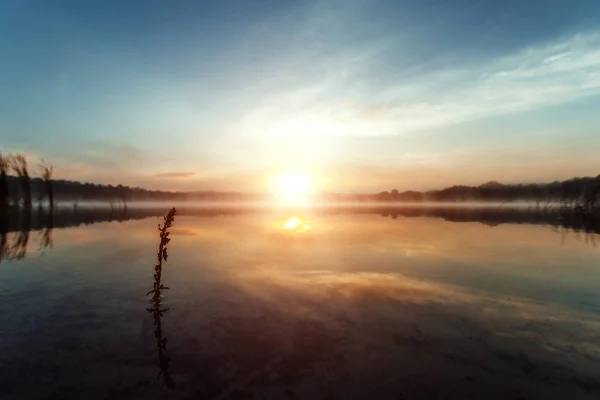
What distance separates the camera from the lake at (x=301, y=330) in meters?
6.54

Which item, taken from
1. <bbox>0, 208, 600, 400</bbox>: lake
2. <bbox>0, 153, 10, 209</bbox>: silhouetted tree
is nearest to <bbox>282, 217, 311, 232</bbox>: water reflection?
<bbox>0, 208, 600, 400</bbox>: lake

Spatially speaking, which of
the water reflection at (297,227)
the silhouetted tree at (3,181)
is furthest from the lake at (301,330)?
the silhouetted tree at (3,181)

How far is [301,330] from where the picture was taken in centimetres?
927

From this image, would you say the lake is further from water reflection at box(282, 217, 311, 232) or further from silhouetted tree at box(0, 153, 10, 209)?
silhouetted tree at box(0, 153, 10, 209)

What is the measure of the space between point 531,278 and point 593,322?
5.72 metres

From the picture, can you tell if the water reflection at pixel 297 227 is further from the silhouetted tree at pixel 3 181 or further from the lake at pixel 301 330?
the silhouetted tree at pixel 3 181

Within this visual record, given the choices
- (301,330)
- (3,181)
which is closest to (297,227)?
(301,330)

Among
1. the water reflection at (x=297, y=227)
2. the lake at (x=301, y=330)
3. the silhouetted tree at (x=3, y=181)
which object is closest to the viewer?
the lake at (x=301, y=330)

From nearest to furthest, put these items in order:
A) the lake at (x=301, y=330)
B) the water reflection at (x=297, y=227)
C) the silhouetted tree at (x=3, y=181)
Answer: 1. the lake at (x=301, y=330)
2. the water reflection at (x=297, y=227)
3. the silhouetted tree at (x=3, y=181)

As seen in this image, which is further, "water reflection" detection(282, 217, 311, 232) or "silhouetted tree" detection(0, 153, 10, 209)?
"silhouetted tree" detection(0, 153, 10, 209)

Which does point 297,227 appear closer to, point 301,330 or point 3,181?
point 301,330

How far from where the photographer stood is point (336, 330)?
9.29 m

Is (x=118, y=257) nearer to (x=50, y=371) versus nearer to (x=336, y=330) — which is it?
(x=50, y=371)

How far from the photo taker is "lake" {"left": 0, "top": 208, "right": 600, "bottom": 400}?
654cm
